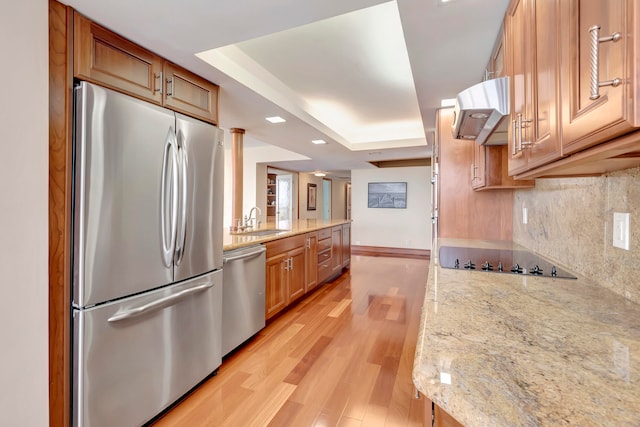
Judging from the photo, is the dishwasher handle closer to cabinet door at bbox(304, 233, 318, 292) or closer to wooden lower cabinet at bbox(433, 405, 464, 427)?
cabinet door at bbox(304, 233, 318, 292)

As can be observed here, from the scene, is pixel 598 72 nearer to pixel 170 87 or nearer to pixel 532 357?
pixel 532 357

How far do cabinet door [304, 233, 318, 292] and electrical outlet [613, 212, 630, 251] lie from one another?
2909mm

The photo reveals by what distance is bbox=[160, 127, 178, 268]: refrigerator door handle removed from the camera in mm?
1688

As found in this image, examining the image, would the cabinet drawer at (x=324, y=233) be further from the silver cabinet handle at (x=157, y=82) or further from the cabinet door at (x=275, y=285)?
the silver cabinet handle at (x=157, y=82)

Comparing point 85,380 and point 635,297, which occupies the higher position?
point 635,297

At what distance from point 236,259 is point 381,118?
119 inches

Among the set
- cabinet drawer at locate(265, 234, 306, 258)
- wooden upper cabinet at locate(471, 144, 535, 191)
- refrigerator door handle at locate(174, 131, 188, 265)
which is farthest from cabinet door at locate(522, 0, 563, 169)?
cabinet drawer at locate(265, 234, 306, 258)

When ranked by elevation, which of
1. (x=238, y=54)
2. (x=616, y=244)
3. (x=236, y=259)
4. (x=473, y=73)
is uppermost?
(x=238, y=54)

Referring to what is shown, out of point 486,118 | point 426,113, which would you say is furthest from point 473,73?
point 426,113

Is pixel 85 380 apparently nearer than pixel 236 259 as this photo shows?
Yes

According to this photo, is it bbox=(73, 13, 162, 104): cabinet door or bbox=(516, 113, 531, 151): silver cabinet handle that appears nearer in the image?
bbox=(516, 113, 531, 151): silver cabinet handle

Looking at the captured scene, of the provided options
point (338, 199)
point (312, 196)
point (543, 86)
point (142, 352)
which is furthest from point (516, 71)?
point (338, 199)

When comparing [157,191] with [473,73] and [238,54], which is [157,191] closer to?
[238,54]

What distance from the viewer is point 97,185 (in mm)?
1396
